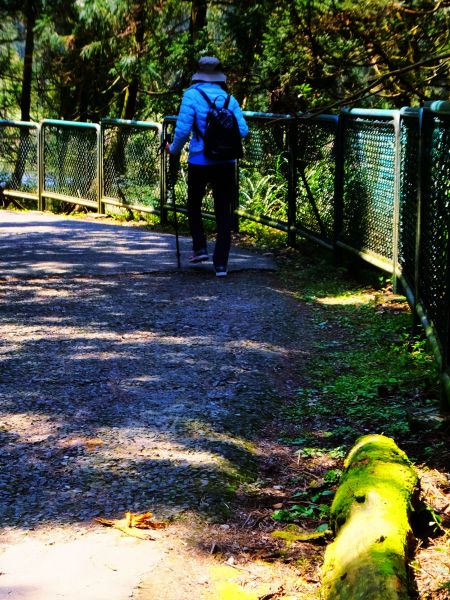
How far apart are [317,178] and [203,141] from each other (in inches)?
76.7

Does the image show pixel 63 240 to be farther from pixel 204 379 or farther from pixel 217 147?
pixel 204 379

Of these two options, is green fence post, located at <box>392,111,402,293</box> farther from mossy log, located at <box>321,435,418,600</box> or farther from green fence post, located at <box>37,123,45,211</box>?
green fence post, located at <box>37,123,45,211</box>

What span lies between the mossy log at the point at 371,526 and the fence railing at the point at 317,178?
1062 millimetres

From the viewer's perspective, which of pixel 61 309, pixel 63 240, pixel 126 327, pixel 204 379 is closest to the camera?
pixel 204 379

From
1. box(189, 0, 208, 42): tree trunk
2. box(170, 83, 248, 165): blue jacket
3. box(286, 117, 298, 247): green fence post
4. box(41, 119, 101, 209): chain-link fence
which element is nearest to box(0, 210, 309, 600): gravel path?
box(170, 83, 248, 165): blue jacket

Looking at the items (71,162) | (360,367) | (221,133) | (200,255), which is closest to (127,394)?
(360,367)

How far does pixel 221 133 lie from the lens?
9.04 metres

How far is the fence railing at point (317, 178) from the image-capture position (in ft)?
19.7

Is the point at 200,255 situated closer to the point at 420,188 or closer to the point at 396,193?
the point at 396,193

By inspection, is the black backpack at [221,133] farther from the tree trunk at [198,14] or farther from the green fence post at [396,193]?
the tree trunk at [198,14]

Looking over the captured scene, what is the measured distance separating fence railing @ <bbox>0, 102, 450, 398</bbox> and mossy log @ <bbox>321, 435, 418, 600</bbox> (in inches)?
41.8

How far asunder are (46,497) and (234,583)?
3.29ft

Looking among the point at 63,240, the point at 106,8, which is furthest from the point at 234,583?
the point at 106,8

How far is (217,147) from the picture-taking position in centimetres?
905
